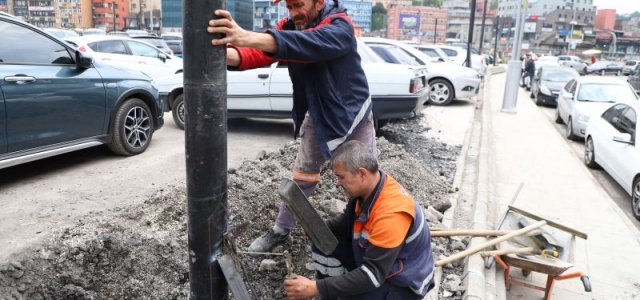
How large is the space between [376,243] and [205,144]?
894mm

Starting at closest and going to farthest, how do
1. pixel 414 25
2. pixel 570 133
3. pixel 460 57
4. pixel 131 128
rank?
pixel 131 128 < pixel 570 133 < pixel 460 57 < pixel 414 25

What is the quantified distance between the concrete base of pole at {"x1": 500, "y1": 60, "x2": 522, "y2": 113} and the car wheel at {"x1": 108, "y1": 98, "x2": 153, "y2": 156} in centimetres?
1054

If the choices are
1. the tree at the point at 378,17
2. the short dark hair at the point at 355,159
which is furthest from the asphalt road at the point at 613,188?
the tree at the point at 378,17

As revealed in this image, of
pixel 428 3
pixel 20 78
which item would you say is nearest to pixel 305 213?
pixel 20 78

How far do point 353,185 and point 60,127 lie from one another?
12.4 ft

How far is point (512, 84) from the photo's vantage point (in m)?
13.4

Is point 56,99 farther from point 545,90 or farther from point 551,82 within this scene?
point 551,82

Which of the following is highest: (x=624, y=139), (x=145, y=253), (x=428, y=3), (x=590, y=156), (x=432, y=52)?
(x=428, y=3)

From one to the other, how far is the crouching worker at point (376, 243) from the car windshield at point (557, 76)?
1702cm

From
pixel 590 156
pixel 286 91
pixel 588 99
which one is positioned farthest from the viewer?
pixel 588 99

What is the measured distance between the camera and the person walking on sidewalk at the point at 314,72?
6.48 feet

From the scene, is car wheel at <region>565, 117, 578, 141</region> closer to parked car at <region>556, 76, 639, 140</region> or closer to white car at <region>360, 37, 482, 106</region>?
parked car at <region>556, 76, 639, 140</region>

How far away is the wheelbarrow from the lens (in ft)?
11.3

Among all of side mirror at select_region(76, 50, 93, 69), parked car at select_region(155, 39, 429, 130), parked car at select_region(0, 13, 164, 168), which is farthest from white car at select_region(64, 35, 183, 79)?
side mirror at select_region(76, 50, 93, 69)
